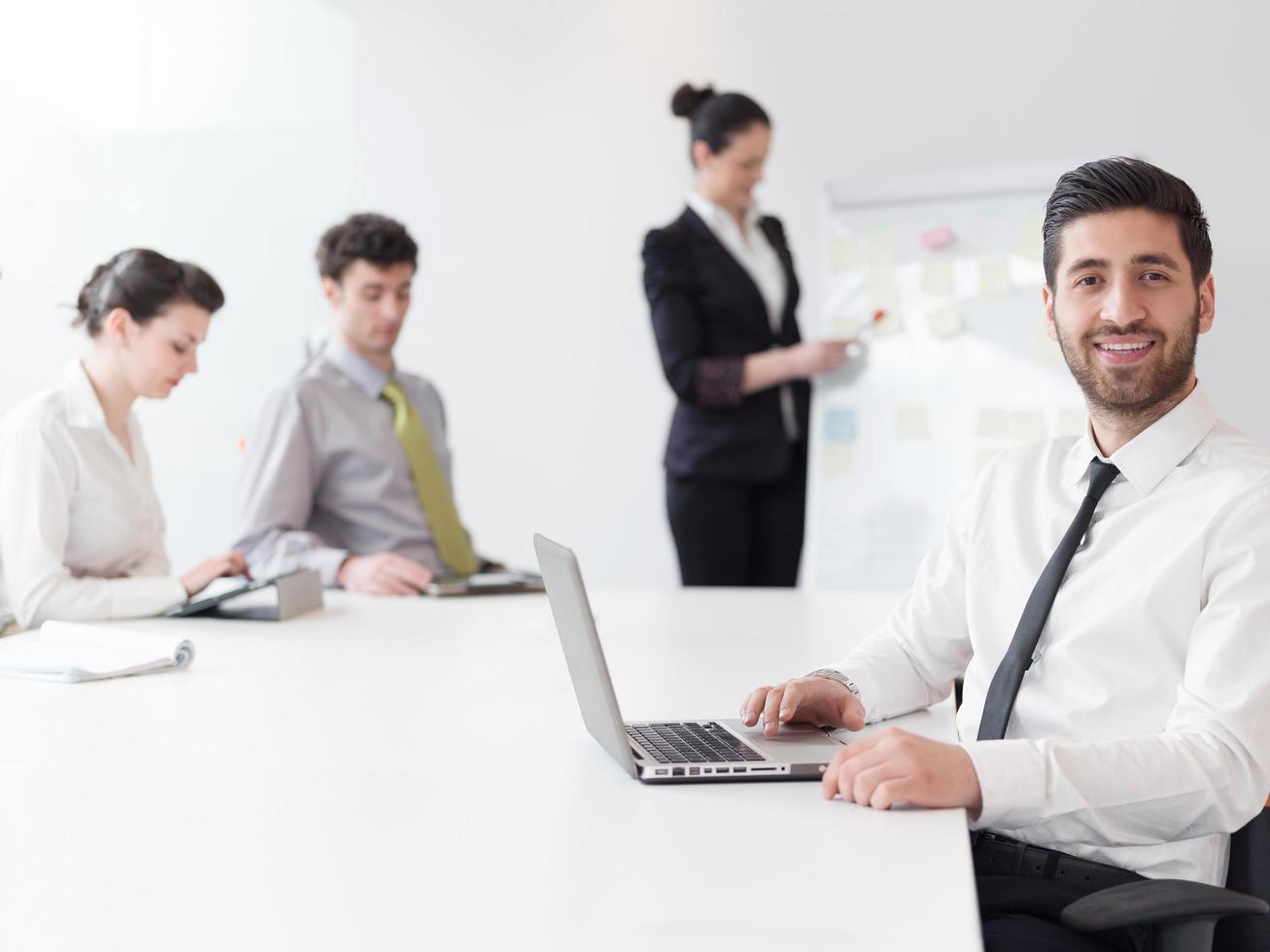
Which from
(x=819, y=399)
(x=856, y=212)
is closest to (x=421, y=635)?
(x=819, y=399)

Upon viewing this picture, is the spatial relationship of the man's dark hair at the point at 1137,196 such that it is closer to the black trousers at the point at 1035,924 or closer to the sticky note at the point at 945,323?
the black trousers at the point at 1035,924

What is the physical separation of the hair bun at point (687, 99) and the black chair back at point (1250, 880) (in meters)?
2.65

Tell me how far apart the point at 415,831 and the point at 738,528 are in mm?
2253

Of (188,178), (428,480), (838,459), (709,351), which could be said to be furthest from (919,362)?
(188,178)

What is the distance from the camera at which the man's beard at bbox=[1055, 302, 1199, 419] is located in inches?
55.1

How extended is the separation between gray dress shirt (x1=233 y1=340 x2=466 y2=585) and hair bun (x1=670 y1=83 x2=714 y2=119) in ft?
3.85

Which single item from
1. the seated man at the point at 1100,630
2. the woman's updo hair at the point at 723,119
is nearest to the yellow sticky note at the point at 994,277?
the woman's updo hair at the point at 723,119

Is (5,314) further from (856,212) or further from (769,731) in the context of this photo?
(856,212)

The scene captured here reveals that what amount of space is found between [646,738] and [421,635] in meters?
0.83

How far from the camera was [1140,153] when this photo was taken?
399 cm

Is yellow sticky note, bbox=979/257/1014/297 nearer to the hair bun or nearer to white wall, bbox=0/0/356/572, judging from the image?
the hair bun

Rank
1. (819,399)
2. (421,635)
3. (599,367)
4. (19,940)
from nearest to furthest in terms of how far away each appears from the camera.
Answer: (19,940)
(421,635)
(819,399)
(599,367)

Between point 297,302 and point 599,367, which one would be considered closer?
point 297,302

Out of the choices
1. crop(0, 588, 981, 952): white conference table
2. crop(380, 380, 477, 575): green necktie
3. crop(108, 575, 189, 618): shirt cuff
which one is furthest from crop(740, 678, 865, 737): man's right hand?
crop(380, 380, 477, 575): green necktie
